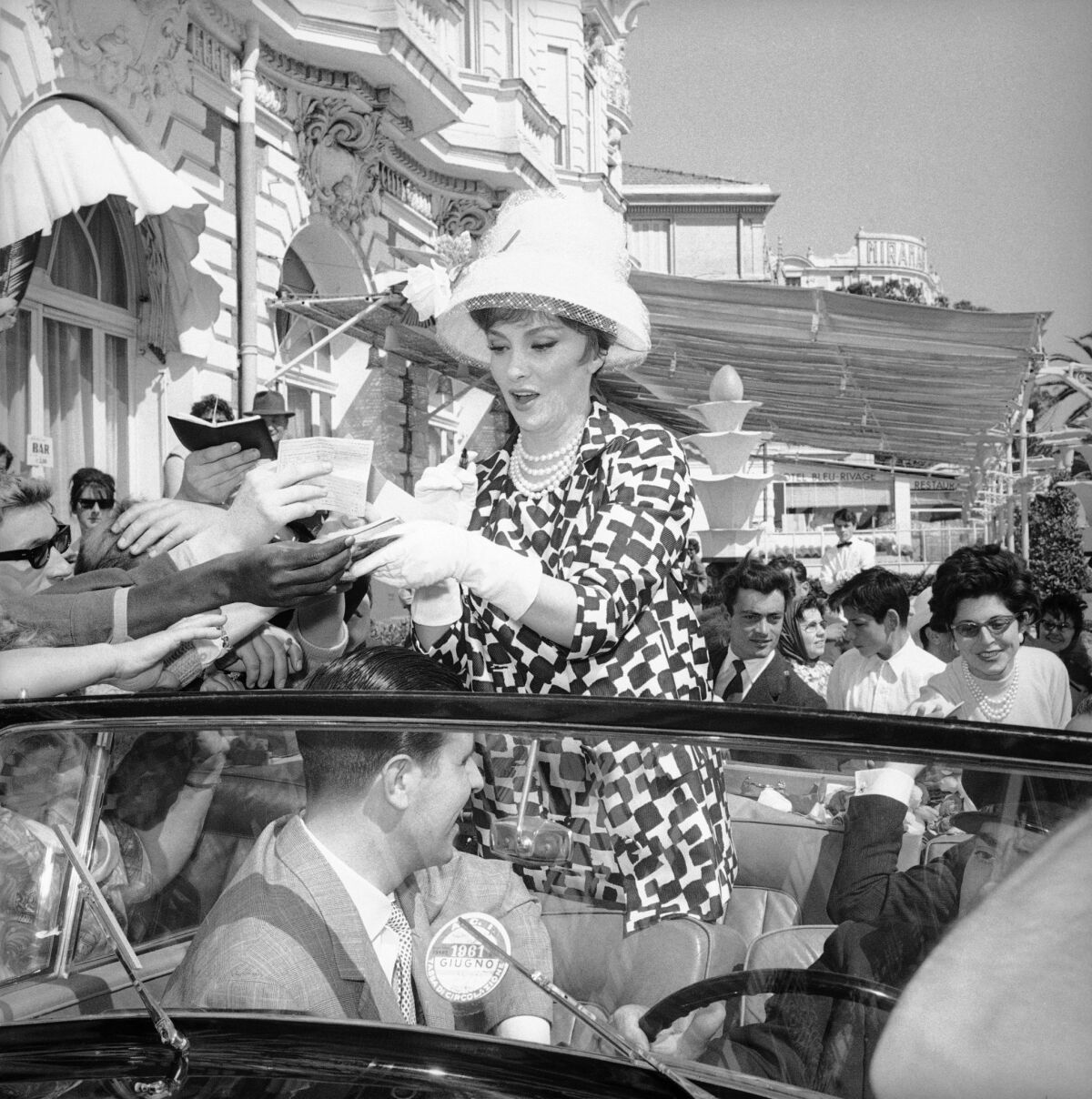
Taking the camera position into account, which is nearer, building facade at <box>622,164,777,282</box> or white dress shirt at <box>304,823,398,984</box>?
white dress shirt at <box>304,823,398,984</box>

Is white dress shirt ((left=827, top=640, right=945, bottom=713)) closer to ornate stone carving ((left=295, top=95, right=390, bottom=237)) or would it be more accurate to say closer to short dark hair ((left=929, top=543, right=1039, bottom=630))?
short dark hair ((left=929, top=543, right=1039, bottom=630))

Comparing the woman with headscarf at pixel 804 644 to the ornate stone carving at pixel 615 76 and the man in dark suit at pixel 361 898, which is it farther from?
the ornate stone carving at pixel 615 76

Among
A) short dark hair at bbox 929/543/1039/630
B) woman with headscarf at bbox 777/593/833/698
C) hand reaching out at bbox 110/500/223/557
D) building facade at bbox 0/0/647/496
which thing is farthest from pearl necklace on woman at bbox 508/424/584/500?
building facade at bbox 0/0/647/496

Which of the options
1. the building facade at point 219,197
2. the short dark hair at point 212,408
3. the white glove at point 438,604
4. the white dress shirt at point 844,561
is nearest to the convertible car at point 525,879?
the white glove at point 438,604

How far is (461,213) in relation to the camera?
54.3 ft

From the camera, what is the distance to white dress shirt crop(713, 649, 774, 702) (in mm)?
4523

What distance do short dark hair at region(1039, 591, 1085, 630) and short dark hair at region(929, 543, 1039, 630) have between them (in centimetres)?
199

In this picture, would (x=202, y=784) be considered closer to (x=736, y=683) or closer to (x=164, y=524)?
(x=164, y=524)

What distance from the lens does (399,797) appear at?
3.23ft

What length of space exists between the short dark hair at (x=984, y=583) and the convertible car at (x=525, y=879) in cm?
303

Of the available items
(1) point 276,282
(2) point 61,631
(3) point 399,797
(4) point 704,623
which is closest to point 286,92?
(1) point 276,282

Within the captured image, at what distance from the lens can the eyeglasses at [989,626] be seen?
12.1ft

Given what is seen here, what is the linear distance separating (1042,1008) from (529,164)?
1744 centimetres

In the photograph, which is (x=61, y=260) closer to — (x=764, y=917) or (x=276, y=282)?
(x=276, y=282)
